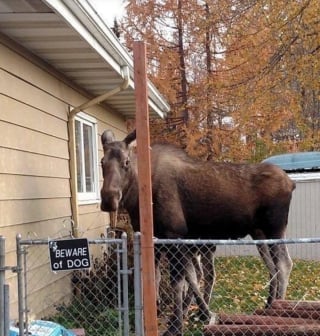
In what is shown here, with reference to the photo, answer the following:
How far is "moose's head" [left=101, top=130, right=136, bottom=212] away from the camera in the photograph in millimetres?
6938

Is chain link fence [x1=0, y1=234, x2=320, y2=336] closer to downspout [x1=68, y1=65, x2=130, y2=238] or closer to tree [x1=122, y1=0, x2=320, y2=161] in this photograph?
downspout [x1=68, y1=65, x2=130, y2=238]

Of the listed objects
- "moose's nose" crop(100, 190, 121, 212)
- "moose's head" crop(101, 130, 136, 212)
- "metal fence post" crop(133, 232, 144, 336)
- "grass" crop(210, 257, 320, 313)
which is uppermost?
"moose's head" crop(101, 130, 136, 212)

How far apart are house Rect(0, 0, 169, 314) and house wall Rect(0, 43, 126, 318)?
11 millimetres

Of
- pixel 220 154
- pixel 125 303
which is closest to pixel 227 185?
pixel 125 303

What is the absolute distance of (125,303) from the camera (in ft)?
16.0

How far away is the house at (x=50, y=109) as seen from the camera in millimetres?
6402

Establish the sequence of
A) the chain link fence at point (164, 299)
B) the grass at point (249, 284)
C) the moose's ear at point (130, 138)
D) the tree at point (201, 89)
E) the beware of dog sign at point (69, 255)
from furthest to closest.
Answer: the tree at point (201, 89) < the grass at point (249, 284) < the moose's ear at point (130, 138) < the chain link fence at point (164, 299) < the beware of dog sign at point (69, 255)

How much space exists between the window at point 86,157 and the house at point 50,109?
18mm

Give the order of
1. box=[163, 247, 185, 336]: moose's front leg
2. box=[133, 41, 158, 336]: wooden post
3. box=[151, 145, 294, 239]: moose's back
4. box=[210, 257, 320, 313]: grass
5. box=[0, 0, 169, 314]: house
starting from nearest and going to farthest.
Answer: box=[133, 41, 158, 336]: wooden post → box=[0, 0, 169, 314]: house → box=[163, 247, 185, 336]: moose's front leg → box=[151, 145, 294, 239]: moose's back → box=[210, 257, 320, 313]: grass

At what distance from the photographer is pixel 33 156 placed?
755 centimetres

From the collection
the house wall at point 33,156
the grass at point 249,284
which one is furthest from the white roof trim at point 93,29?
the grass at point 249,284

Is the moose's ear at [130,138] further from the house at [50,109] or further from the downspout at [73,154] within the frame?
the downspout at [73,154]

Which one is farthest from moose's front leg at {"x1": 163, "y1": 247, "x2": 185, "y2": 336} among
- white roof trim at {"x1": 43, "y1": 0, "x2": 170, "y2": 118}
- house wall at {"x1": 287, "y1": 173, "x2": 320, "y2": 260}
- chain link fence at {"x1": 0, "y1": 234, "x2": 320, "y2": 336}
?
house wall at {"x1": 287, "y1": 173, "x2": 320, "y2": 260}

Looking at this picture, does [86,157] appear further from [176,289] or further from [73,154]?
[176,289]
